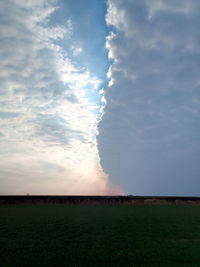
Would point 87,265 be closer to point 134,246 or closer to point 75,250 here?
point 75,250

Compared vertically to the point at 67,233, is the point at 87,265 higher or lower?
lower

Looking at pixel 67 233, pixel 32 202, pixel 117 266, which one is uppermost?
pixel 32 202

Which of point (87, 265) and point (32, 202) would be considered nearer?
point (87, 265)

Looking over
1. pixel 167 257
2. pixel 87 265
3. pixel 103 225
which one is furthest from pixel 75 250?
pixel 103 225

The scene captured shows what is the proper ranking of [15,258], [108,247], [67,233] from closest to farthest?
[15,258], [108,247], [67,233]

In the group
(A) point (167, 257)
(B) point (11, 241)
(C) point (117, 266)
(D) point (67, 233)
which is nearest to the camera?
(C) point (117, 266)

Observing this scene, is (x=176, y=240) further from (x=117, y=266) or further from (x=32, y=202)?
(x=32, y=202)

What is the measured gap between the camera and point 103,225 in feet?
57.7

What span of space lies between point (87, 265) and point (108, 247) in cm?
256

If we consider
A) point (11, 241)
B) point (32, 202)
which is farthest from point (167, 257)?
point (32, 202)

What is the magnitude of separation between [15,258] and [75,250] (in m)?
2.64

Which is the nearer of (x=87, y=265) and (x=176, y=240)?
(x=87, y=265)

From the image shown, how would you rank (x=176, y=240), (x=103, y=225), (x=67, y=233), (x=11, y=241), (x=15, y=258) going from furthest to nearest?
(x=103, y=225)
(x=67, y=233)
(x=176, y=240)
(x=11, y=241)
(x=15, y=258)

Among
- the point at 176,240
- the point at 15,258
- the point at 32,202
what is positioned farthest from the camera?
the point at 32,202
